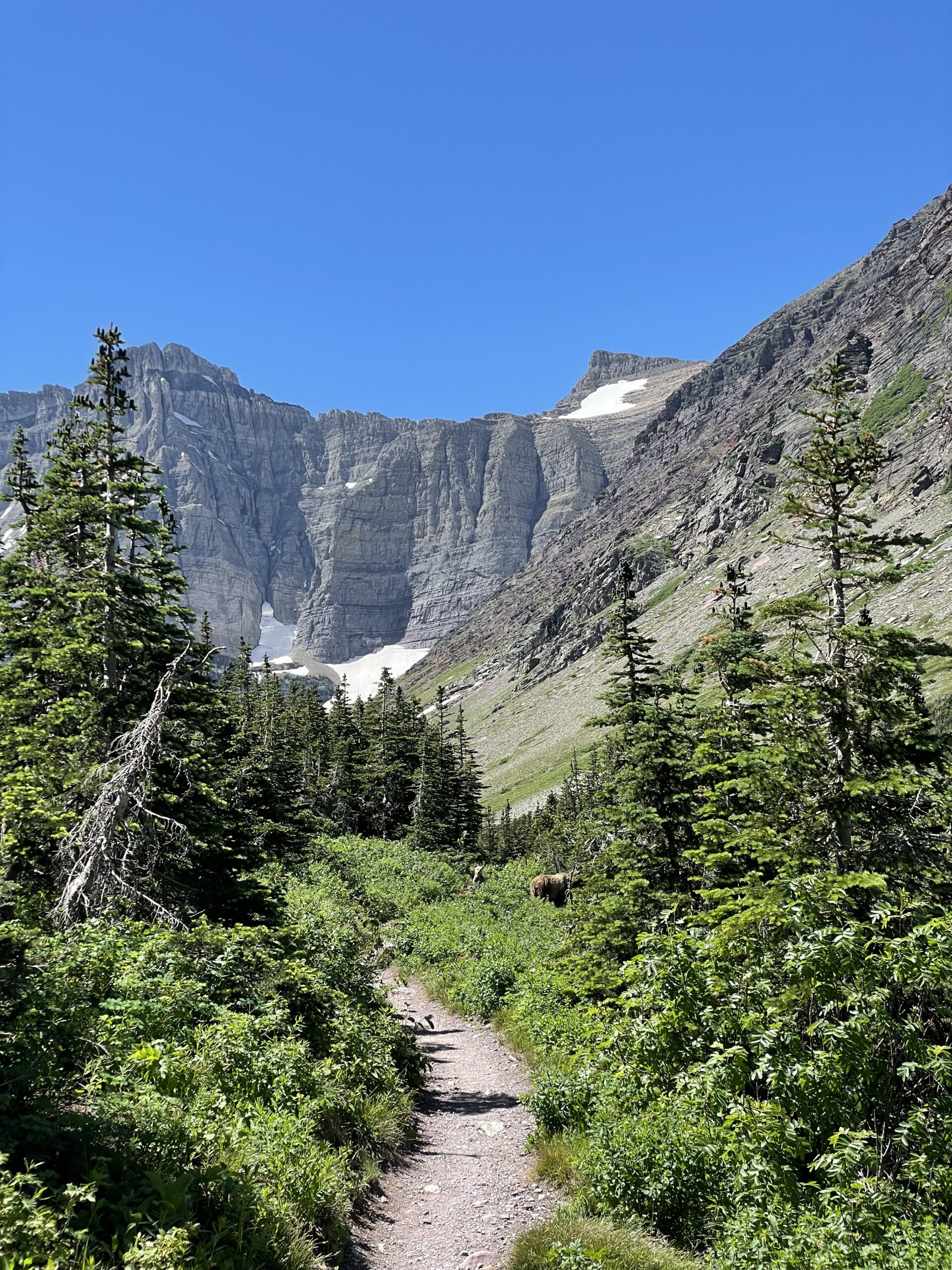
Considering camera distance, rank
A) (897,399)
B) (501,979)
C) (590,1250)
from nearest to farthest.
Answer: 1. (590,1250)
2. (501,979)
3. (897,399)

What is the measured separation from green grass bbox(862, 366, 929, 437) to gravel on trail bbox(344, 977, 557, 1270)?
199 m

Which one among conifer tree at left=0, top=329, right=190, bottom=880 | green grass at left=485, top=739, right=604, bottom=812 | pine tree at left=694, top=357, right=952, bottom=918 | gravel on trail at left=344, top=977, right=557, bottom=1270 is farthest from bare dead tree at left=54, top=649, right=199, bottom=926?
green grass at left=485, top=739, right=604, bottom=812

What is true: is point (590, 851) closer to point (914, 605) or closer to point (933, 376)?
point (914, 605)

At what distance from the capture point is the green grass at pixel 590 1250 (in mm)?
5941

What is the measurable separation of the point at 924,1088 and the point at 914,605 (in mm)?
118108

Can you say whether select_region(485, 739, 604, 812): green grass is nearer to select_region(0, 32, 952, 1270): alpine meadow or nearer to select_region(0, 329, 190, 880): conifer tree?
select_region(0, 32, 952, 1270): alpine meadow

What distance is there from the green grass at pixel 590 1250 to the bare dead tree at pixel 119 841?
6469mm

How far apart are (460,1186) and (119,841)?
→ 6662 mm

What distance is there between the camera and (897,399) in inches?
7539

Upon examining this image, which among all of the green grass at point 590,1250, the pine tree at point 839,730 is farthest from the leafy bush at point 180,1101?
the pine tree at point 839,730

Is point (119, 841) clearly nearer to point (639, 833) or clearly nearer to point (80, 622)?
point (80, 622)

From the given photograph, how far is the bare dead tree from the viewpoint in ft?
33.9

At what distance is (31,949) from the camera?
781 cm

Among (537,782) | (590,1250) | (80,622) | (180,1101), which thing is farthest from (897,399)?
(180,1101)
